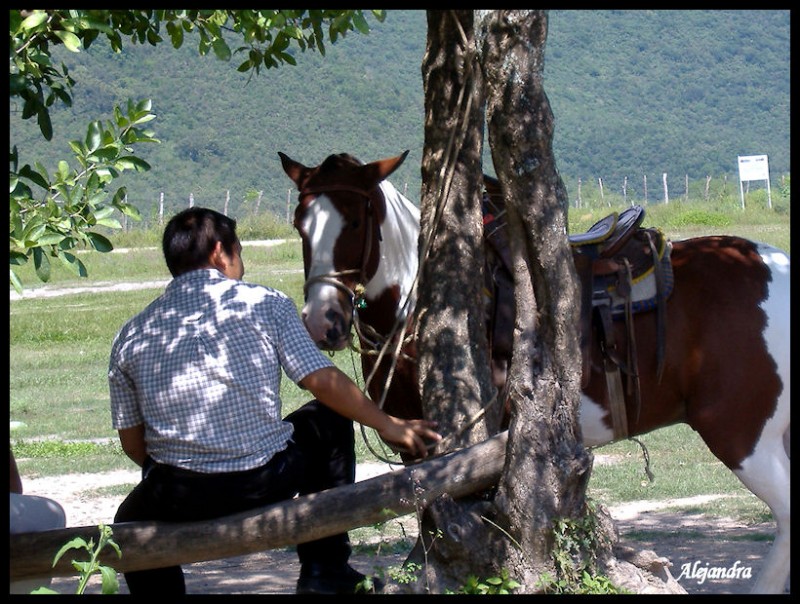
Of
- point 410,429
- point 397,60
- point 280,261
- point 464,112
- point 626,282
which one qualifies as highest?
point 397,60

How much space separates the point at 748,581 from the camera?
5508 mm

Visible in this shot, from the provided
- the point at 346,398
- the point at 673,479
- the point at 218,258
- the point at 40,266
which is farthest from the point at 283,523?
the point at 673,479

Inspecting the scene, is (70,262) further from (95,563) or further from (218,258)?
(95,563)

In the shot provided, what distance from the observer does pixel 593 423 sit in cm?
525

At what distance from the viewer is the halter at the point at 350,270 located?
4.90 meters

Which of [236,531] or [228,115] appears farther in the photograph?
[228,115]

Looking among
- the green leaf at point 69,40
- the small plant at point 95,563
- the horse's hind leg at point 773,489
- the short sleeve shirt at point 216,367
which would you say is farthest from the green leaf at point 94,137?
the horse's hind leg at point 773,489

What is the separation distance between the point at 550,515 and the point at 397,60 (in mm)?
72100

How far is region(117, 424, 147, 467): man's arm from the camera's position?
4.20 m

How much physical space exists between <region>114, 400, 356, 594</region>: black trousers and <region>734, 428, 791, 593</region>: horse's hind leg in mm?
1788

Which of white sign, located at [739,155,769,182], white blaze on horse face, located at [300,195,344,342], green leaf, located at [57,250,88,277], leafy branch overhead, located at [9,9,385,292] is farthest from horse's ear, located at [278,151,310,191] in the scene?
white sign, located at [739,155,769,182]

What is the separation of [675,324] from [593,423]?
1.90 ft
